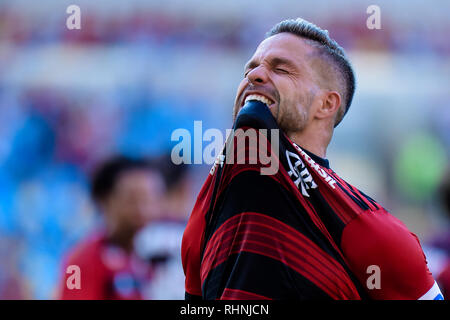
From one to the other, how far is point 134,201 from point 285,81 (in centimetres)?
251

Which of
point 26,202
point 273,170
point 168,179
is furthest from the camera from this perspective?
point 26,202

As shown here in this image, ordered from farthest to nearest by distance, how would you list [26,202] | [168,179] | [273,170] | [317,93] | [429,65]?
[429,65], [26,202], [168,179], [317,93], [273,170]

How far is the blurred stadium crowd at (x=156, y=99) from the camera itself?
5.08m

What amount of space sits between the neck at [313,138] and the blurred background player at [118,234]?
1.95 meters

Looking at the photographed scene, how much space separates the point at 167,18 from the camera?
6.09 metres

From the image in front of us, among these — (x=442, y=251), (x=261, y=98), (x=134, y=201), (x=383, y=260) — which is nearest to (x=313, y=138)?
(x=261, y=98)

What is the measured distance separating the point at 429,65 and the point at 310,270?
16.9 ft

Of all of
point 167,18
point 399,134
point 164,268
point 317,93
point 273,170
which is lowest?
point 164,268

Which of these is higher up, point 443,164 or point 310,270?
point 443,164

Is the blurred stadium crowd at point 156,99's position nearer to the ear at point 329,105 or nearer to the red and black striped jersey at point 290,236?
the ear at point 329,105

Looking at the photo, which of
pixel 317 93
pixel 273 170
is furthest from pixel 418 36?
pixel 273 170

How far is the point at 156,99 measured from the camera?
18.5ft

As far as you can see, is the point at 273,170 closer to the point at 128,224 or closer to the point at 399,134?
the point at 128,224

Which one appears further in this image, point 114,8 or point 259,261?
point 114,8
